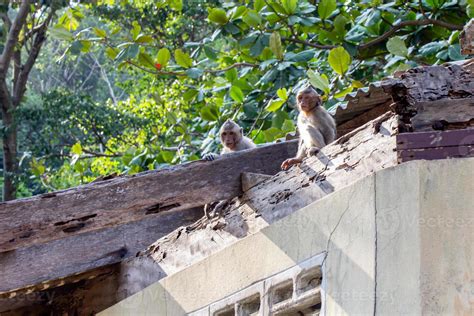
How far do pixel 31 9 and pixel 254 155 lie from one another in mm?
10589

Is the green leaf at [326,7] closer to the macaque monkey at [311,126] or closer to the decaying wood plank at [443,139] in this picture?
the macaque monkey at [311,126]

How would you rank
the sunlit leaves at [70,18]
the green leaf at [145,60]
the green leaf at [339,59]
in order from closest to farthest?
the green leaf at [339,59] → the green leaf at [145,60] → the sunlit leaves at [70,18]

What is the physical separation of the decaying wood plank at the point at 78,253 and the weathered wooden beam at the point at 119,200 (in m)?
0.18

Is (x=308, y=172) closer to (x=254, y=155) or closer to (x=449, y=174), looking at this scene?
(x=254, y=155)

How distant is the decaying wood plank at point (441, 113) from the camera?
438cm

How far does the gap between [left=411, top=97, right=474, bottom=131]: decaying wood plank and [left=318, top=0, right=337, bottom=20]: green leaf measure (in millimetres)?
4692

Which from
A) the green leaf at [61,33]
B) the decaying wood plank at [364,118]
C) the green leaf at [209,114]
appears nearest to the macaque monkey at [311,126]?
the decaying wood plank at [364,118]

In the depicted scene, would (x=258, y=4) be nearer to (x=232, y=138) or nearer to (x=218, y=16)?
(x=218, y=16)

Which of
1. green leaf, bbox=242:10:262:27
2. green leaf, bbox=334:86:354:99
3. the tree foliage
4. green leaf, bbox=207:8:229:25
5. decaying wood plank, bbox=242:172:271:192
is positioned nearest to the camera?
decaying wood plank, bbox=242:172:271:192

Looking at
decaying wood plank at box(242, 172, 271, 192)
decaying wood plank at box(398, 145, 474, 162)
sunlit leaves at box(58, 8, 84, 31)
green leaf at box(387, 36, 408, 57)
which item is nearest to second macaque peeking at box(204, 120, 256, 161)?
green leaf at box(387, 36, 408, 57)

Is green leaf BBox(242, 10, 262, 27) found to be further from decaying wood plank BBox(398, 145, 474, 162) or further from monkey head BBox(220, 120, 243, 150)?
decaying wood plank BBox(398, 145, 474, 162)

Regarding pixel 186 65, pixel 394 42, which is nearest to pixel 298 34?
pixel 186 65

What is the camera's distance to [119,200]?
200 inches

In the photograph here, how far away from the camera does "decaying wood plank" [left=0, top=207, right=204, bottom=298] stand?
5500 millimetres
